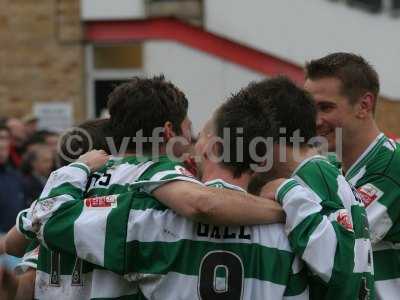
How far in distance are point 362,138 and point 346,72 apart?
28cm

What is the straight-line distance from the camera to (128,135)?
3.84m

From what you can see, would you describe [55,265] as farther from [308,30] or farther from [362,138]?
[308,30]

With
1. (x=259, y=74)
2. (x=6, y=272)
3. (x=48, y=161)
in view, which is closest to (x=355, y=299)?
(x=6, y=272)

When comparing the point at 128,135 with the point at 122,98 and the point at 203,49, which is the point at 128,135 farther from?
the point at 203,49

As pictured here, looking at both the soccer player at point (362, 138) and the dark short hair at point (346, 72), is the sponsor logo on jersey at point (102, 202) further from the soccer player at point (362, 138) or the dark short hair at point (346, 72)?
the dark short hair at point (346, 72)

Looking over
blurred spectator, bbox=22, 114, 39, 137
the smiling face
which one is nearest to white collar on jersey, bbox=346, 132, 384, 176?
the smiling face

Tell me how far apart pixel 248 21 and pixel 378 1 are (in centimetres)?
217

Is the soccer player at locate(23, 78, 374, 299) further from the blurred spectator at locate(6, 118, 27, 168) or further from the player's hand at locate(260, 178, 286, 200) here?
the blurred spectator at locate(6, 118, 27, 168)

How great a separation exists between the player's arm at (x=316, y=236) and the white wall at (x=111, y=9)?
1273 cm

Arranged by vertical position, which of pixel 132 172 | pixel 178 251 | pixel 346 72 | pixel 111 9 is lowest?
pixel 178 251

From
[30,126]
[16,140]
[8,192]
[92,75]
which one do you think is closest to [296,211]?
[8,192]

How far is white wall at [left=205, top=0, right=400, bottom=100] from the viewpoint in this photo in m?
16.2

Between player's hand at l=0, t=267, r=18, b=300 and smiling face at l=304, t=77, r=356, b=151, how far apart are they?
4.67ft

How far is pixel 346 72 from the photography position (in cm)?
454
